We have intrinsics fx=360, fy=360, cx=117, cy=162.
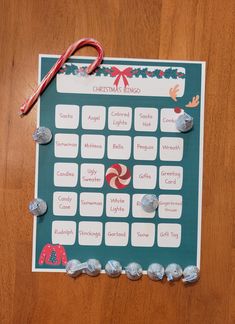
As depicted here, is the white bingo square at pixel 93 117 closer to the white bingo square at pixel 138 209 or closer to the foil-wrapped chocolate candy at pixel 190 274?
the white bingo square at pixel 138 209

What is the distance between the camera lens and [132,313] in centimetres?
87

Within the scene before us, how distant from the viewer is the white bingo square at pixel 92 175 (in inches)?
33.6

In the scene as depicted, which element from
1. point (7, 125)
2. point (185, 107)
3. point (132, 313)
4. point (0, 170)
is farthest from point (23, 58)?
point (132, 313)

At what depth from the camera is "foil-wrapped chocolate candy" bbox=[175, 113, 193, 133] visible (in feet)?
2.73

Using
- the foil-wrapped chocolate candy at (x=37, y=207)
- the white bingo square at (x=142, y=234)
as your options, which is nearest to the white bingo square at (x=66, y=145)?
the foil-wrapped chocolate candy at (x=37, y=207)

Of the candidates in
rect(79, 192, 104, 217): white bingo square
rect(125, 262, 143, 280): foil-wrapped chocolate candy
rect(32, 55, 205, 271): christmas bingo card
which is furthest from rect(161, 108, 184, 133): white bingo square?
rect(125, 262, 143, 280): foil-wrapped chocolate candy

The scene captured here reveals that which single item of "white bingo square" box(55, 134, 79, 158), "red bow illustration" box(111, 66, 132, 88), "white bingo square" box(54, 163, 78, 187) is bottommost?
"white bingo square" box(54, 163, 78, 187)

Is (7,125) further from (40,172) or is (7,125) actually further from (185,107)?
(185,107)

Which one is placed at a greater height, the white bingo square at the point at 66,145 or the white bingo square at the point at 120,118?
the white bingo square at the point at 120,118

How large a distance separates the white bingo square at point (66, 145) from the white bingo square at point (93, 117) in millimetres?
40

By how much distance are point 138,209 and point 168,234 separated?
0.09 m

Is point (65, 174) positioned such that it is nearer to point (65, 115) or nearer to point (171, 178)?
point (65, 115)

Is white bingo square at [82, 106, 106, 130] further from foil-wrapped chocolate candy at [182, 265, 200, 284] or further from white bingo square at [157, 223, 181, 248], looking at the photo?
foil-wrapped chocolate candy at [182, 265, 200, 284]

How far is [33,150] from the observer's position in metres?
0.85
